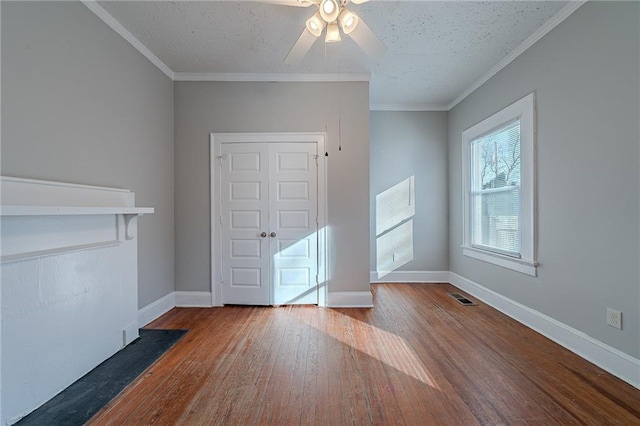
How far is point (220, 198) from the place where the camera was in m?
3.47

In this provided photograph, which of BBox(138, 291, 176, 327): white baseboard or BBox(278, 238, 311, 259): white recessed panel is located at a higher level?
BBox(278, 238, 311, 259): white recessed panel

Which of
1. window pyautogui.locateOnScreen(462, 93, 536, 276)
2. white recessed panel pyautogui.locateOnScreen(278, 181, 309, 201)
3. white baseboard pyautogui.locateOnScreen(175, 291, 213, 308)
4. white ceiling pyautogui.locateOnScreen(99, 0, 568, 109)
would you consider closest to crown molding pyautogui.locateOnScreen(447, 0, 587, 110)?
white ceiling pyautogui.locateOnScreen(99, 0, 568, 109)

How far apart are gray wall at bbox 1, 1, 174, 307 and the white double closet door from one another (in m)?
0.76

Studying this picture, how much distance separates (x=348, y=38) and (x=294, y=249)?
7.72ft

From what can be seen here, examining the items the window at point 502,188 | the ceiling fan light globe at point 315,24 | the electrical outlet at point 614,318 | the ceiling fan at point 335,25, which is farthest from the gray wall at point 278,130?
the electrical outlet at point 614,318

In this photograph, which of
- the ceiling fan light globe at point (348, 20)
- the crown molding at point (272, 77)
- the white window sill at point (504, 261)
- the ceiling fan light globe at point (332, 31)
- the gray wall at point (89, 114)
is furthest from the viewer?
the crown molding at point (272, 77)

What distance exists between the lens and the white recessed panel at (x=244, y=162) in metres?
3.46

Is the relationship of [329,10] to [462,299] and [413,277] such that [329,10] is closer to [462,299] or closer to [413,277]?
[462,299]

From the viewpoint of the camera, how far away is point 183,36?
→ 2.68 m

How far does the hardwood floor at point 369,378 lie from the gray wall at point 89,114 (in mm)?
1254

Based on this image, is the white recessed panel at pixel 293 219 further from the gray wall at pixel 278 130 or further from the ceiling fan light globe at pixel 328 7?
the ceiling fan light globe at pixel 328 7

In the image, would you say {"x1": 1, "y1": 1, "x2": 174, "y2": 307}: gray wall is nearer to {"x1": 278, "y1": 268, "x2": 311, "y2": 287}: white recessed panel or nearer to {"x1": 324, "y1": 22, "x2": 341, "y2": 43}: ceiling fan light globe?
{"x1": 278, "y1": 268, "x2": 311, "y2": 287}: white recessed panel

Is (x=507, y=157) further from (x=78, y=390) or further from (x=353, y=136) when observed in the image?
(x=78, y=390)

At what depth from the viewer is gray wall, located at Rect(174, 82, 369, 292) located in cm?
345
